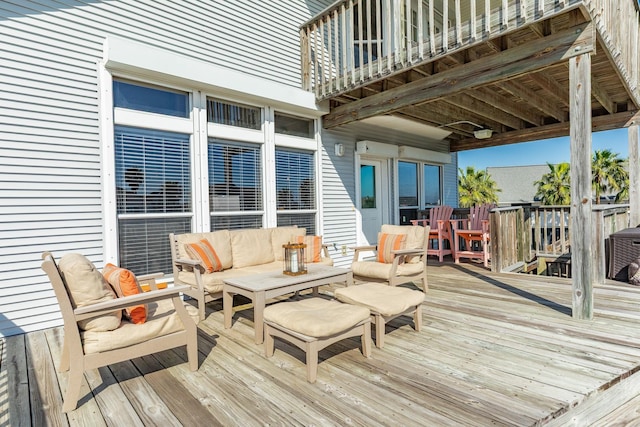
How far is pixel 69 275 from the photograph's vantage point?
2.17m

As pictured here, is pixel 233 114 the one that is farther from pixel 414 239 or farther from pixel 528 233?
pixel 528 233

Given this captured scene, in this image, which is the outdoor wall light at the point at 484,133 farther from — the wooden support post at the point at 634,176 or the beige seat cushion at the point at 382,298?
the beige seat cushion at the point at 382,298

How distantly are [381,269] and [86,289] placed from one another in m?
2.91

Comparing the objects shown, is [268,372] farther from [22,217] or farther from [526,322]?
[22,217]

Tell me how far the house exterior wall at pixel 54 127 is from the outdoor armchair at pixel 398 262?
295 centimetres

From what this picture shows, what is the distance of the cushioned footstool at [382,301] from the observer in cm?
282

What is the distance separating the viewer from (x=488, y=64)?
394 centimetres

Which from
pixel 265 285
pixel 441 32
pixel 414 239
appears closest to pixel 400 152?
pixel 414 239

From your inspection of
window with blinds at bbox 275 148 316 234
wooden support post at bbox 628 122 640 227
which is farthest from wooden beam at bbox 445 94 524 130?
window with blinds at bbox 275 148 316 234

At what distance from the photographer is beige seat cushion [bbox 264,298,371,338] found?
7.72ft

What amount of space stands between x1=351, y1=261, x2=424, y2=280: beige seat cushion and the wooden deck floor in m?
0.73

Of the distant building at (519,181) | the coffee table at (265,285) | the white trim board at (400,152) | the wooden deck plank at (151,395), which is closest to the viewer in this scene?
the wooden deck plank at (151,395)

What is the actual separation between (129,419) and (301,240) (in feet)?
9.98

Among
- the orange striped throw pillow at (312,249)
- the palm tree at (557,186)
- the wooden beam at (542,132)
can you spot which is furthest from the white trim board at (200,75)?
the palm tree at (557,186)
